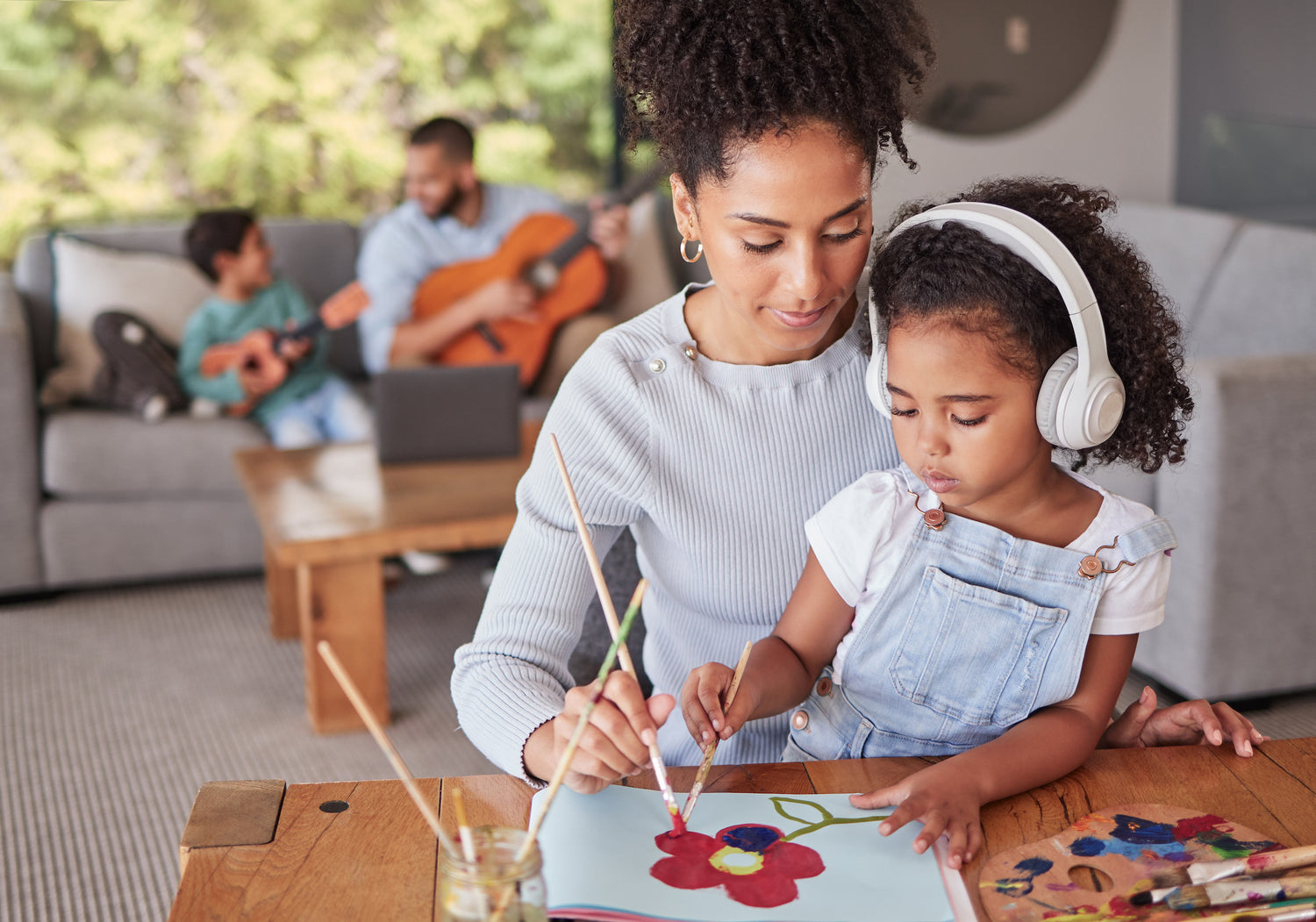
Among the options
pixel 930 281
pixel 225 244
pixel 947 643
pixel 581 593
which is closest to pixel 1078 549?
pixel 947 643

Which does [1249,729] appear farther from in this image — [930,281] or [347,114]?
[347,114]

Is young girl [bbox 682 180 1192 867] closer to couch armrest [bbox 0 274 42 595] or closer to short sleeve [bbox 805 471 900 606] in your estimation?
short sleeve [bbox 805 471 900 606]

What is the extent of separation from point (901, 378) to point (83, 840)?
1.69 m

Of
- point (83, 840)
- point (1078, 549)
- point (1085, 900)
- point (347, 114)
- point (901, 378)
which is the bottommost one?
point (83, 840)

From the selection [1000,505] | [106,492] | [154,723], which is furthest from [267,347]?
[1000,505]

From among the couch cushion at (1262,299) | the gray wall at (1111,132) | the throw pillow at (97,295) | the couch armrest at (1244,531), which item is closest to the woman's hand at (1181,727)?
the couch armrest at (1244,531)

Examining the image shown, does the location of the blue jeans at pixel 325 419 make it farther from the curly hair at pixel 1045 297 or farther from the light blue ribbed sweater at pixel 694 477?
the curly hair at pixel 1045 297

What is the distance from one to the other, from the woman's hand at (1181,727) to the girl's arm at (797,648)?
0.78 ft

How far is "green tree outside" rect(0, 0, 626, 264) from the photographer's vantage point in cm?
390

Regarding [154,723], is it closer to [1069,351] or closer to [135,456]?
[135,456]

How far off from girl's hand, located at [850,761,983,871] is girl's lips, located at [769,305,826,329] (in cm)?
38

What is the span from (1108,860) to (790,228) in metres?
0.52

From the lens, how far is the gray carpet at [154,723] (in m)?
1.94

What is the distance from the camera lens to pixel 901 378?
0.98 m
